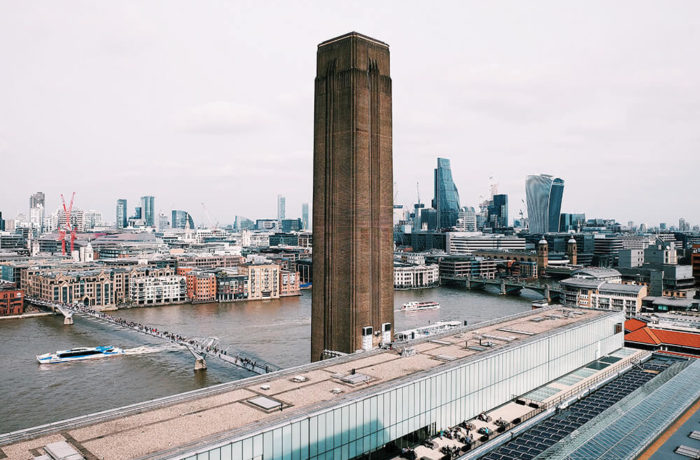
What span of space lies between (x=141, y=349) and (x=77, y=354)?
6.14 metres

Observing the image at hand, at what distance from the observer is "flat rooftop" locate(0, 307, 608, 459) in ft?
60.8

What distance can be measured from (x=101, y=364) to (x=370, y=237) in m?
29.6

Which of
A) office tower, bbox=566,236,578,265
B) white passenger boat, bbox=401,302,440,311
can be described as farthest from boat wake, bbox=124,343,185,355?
office tower, bbox=566,236,578,265

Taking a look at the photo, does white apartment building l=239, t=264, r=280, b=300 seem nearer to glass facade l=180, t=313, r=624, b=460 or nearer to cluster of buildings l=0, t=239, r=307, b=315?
cluster of buildings l=0, t=239, r=307, b=315

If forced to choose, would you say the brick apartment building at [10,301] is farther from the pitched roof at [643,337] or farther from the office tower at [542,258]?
the office tower at [542,258]

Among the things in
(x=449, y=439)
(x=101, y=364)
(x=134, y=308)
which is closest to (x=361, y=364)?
(x=449, y=439)

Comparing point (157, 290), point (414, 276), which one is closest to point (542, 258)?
point (414, 276)

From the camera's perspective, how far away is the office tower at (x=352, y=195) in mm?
40938

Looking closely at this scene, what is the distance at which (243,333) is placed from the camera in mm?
65938

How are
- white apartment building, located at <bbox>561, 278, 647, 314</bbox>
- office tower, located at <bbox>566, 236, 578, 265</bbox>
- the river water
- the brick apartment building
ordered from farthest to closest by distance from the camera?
office tower, located at <bbox>566, 236, 578, 265</bbox>, the brick apartment building, white apartment building, located at <bbox>561, 278, 647, 314</bbox>, the river water

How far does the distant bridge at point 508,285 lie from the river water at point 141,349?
716cm

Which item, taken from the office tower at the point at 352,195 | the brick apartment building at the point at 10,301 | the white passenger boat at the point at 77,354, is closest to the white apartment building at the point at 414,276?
the brick apartment building at the point at 10,301

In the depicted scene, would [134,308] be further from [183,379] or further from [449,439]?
[449,439]

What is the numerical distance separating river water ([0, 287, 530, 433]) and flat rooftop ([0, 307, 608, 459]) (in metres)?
19.2
